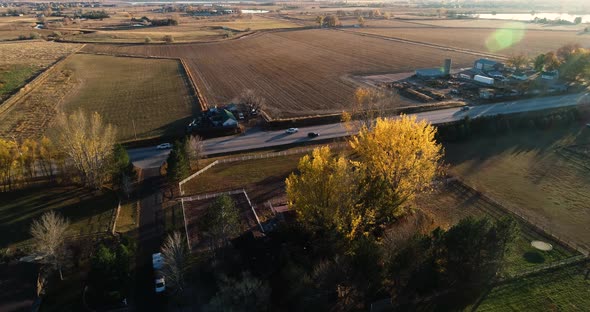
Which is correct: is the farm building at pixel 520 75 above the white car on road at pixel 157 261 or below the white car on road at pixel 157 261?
above

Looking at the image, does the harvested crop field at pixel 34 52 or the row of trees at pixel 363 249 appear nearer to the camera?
the row of trees at pixel 363 249

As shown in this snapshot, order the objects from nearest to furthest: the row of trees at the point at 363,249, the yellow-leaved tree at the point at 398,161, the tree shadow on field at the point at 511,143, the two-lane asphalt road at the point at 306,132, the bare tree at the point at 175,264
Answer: the row of trees at the point at 363,249 → the bare tree at the point at 175,264 → the yellow-leaved tree at the point at 398,161 → the tree shadow on field at the point at 511,143 → the two-lane asphalt road at the point at 306,132

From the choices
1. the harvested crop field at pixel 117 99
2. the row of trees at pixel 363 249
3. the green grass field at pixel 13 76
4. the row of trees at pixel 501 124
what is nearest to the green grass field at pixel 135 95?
the harvested crop field at pixel 117 99

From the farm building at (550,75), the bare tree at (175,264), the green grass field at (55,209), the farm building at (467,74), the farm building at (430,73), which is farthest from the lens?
the farm building at (430,73)

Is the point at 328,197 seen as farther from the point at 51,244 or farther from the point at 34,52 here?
the point at 34,52

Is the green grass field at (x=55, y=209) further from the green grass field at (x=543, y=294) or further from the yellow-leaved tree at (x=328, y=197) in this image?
the green grass field at (x=543, y=294)

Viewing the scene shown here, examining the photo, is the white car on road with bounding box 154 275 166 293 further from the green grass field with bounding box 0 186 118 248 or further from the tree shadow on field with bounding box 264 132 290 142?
the tree shadow on field with bounding box 264 132 290 142

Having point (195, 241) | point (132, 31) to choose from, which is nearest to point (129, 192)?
point (195, 241)
